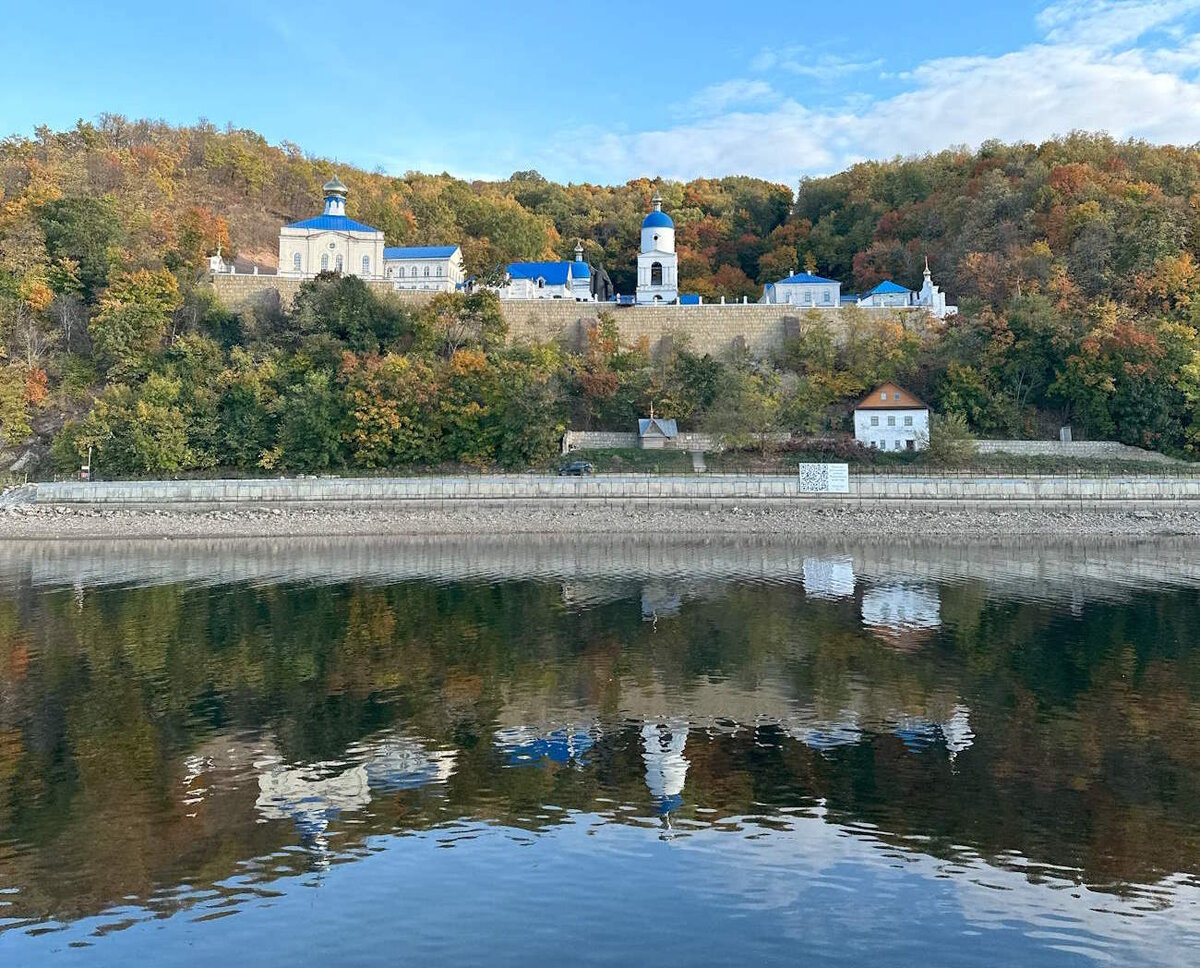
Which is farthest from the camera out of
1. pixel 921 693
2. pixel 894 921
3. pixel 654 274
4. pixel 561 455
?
pixel 654 274

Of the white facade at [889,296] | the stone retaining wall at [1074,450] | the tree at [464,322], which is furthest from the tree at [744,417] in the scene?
the white facade at [889,296]

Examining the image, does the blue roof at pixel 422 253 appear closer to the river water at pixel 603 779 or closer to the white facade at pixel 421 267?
the white facade at pixel 421 267

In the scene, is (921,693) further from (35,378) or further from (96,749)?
(35,378)

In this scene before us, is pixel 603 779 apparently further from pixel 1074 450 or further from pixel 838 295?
pixel 838 295

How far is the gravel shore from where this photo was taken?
28.9 metres

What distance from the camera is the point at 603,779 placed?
10711 mm

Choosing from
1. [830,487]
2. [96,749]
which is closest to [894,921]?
[96,749]

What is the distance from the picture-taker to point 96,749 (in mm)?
11680

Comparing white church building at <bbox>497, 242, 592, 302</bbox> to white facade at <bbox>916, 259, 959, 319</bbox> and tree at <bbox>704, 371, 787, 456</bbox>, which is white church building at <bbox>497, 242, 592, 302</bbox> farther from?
white facade at <bbox>916, 259, 959, 319</bbox>

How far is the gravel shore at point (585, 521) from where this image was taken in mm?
28906

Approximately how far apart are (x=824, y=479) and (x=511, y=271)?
24.7 metres

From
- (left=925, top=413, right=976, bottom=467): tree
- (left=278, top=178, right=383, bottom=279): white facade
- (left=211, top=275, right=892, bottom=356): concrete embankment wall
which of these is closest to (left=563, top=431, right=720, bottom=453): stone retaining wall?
(left=925, top=413, right=976, bottom=467): tree

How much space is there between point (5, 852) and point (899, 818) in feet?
30.6

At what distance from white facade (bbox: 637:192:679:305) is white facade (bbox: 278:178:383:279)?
551 inches
